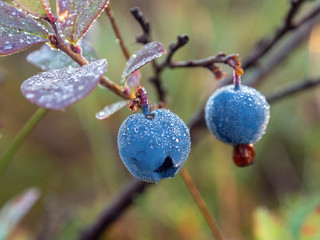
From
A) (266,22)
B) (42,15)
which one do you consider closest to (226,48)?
(266,22)

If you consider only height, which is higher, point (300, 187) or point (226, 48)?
point (226, 48)

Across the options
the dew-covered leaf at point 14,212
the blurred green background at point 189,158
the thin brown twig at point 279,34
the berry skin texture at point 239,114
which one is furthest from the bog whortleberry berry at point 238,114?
the blurred green background at point 189,158

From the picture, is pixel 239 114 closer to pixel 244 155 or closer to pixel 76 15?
pixel 244 155

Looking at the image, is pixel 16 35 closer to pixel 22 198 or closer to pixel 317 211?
pixel 22 198

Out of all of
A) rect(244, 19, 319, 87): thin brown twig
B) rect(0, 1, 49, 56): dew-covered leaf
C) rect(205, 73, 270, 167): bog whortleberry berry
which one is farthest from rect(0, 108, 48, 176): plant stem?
rect(244, 19, 319, 87): thin brown twig

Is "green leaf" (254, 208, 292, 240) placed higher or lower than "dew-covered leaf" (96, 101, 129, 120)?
lower

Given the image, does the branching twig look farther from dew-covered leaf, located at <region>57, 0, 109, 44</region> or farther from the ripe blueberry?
dew-covered leaf, located at <region>57, 0, 109, 44</region>
